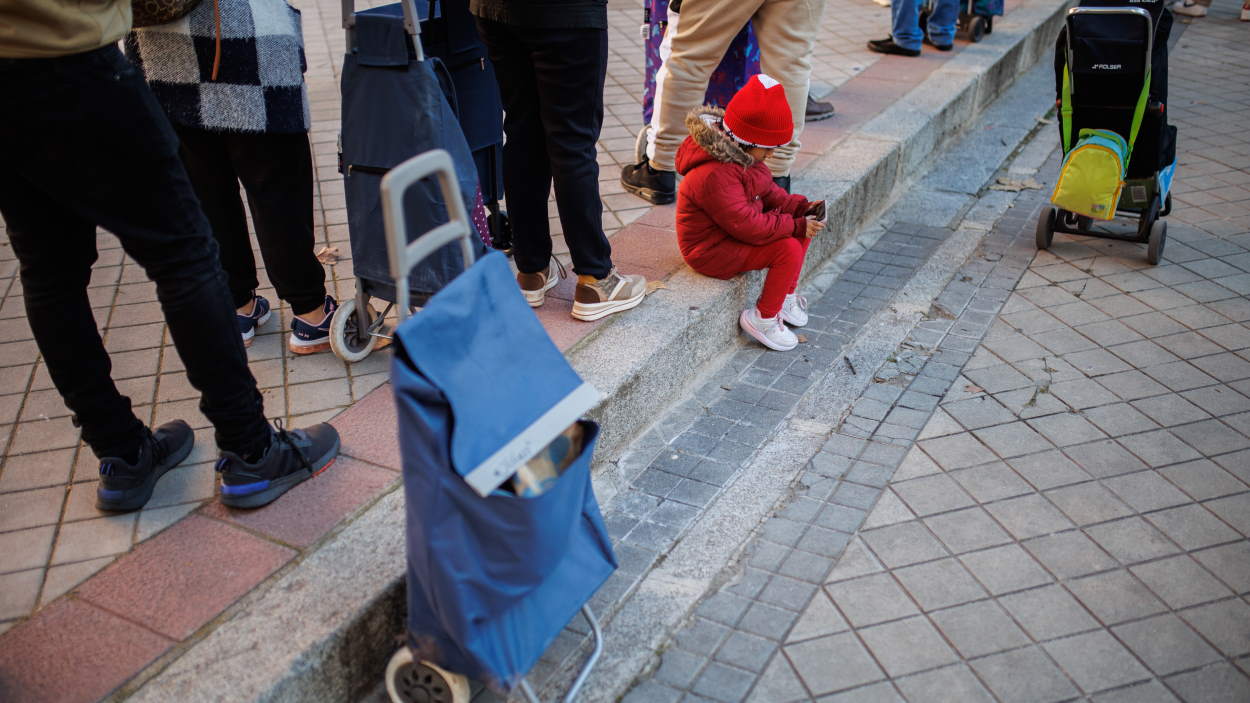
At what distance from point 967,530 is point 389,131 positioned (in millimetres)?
2183

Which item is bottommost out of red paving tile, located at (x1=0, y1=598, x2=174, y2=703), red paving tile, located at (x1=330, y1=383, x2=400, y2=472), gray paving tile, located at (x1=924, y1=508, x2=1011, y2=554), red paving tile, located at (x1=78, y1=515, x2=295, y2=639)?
gray paving tile, located at (x1=924, y1=508, x2=1011, y2=554)

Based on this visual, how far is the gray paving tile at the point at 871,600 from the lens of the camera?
2816 mm

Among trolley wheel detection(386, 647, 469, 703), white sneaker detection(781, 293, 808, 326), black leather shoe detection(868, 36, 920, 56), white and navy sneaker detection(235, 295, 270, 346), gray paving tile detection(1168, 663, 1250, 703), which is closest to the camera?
trolley wheel detection(386, 647, 469, 703)

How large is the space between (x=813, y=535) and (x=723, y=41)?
2392 mm

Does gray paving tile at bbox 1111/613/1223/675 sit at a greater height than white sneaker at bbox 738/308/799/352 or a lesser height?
lesser

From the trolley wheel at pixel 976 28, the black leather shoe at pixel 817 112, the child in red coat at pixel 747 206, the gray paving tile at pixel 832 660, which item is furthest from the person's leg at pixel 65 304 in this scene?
the trolley wheel at pixel 976 28

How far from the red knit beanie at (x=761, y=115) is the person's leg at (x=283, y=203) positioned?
1557 millimetres

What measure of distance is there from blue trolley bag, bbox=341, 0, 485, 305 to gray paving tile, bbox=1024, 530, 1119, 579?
196 cm

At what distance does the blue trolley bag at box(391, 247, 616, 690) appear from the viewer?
6.42 feet

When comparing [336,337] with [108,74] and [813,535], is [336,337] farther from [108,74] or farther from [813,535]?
[813,535]

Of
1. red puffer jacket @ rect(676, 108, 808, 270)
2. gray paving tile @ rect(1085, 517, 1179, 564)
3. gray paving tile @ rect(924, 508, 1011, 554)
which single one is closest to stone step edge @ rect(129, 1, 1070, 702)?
red puffer jacket @ rect(676, 108, 808, 270)

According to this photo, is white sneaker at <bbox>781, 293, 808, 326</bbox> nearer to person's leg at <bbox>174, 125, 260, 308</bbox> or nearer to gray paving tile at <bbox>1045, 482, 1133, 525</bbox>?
gray paving tile at <bbox>1045, 482, 1133, 525</bbox>

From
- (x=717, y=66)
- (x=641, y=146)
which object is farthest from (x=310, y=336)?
(x=717, y=66)

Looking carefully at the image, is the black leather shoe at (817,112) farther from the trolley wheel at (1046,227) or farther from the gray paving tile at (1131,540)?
the gray paving tile at (1131,540)
